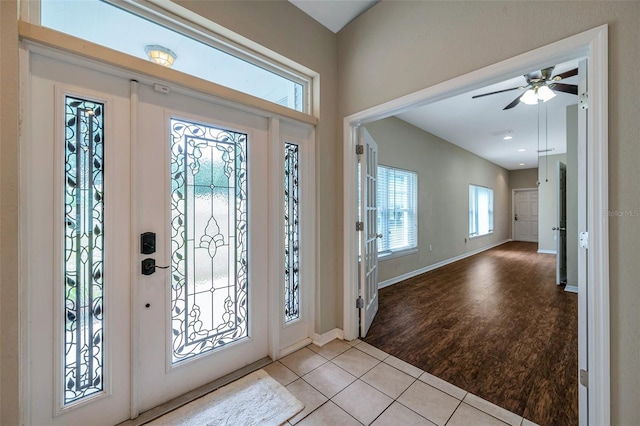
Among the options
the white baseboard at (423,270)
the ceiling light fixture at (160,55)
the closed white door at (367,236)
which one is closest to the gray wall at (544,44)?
the closed white door at (367,236)

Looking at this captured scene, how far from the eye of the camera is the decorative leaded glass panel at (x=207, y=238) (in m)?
1.74

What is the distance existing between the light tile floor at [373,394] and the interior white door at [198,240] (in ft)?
1.45

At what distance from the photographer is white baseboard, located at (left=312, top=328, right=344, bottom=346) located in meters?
2.45

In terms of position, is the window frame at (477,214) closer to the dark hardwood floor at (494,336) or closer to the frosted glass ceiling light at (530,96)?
the dark hardwood floor at (494,336)

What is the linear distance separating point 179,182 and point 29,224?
0.73 meters

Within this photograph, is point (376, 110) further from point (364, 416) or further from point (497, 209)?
point (497, 209)

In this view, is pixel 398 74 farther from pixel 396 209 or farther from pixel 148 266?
pixel 396 209

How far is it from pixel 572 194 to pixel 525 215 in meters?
6.76

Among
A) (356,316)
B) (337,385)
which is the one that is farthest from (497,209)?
(337,385)

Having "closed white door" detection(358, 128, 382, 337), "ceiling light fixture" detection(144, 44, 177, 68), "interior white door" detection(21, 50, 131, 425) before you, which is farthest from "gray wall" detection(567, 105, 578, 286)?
"interior white door" detection(21, 50, 131, 425)

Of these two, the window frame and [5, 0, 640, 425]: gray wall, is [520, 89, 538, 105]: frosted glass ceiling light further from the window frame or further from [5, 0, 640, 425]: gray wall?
the window frame

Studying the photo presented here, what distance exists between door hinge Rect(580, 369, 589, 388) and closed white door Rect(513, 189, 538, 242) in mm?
10262

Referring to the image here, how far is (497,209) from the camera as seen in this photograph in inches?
348

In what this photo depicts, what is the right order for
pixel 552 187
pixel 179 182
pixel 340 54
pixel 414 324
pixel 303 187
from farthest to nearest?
pixel 552 187 < pixel 414 324 < pixel 340 54 < pixel 303 187 < pixel 179 182
